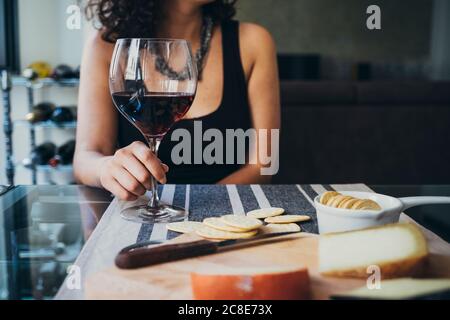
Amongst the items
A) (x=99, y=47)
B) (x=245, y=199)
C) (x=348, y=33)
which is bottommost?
(x=245, y=199)

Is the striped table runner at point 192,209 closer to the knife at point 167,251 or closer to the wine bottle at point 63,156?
the knife at point 167,251

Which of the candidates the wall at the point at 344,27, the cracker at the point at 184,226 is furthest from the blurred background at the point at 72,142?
the wall at the point at 344,27

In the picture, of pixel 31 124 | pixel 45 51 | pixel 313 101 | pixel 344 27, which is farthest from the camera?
pixel 344 27

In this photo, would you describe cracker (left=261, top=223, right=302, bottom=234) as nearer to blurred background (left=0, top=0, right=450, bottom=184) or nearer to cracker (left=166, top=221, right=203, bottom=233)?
cracker (left=166, top=221, right=203, bottom=233)

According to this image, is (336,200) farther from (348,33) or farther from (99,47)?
(348,33)

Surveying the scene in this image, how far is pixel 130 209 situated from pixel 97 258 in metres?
0.21

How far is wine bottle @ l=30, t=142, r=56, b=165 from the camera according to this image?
327 centimetres

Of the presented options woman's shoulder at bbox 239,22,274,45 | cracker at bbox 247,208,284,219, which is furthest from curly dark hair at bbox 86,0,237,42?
cracker at bbox 247,208,284,219

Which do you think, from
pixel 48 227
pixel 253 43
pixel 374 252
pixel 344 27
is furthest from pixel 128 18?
pixel 344 27

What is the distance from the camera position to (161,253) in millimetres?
549

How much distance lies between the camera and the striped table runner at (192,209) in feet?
1.91

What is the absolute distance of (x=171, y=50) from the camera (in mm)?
749

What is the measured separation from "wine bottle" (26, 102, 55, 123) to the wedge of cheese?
116 inches

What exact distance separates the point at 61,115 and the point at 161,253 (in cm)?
289
